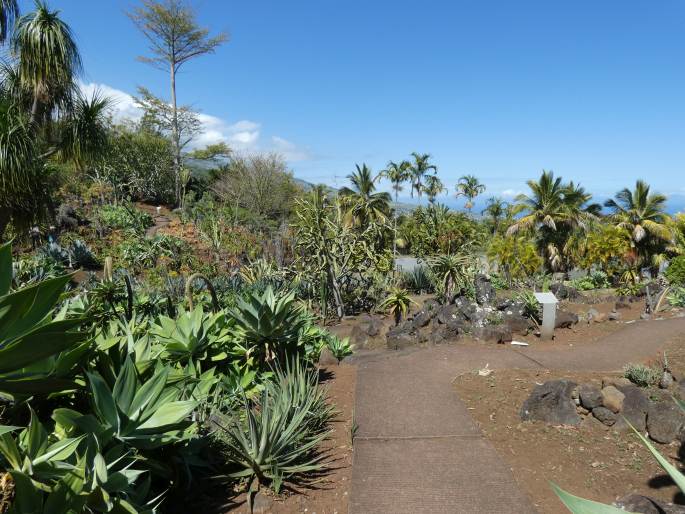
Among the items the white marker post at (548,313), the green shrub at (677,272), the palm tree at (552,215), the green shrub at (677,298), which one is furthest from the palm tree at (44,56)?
the palm tree at (552,215)

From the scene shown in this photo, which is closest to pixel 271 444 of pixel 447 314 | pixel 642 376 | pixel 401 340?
pixel 642 376

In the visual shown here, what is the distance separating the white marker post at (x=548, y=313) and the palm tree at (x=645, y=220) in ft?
64.7

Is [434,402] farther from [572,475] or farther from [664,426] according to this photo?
[664,426]

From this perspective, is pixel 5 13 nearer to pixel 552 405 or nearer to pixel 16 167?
pixel 16 167

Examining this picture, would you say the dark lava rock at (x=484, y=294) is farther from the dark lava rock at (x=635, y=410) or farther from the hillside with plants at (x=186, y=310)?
the dark lava rock at (x=635, y=410)

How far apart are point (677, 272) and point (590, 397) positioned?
10.9 m

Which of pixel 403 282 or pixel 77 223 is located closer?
pixel 403 282

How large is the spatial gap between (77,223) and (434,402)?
16151 mm

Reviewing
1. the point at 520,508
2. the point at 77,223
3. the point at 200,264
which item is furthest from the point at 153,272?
the point at 520,508

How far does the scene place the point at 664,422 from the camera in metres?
3.38

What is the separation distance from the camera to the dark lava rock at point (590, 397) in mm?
3789

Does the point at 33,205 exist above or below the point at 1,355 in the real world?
above

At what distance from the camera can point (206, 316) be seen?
3.70 metres

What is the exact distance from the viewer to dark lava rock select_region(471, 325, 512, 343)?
21.2 feet
